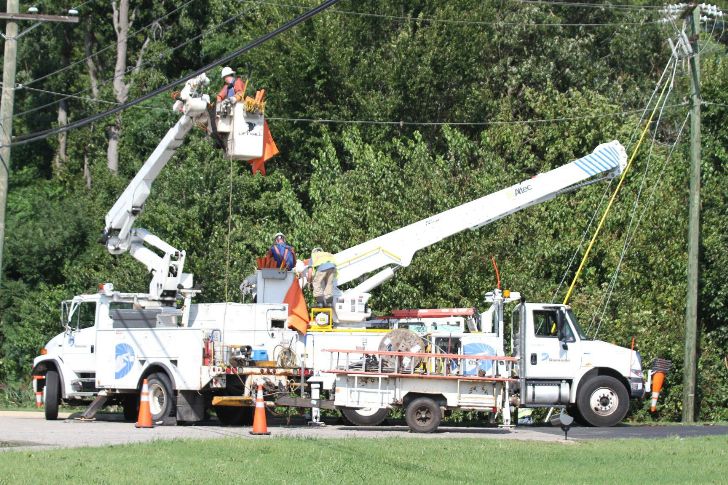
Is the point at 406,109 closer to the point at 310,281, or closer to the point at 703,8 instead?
the point at 703,8

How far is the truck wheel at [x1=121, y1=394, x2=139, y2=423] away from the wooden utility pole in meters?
12.4

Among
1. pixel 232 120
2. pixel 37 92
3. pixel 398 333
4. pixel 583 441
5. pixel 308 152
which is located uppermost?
pixel 37 92

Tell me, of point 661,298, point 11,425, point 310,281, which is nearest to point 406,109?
point 661,298

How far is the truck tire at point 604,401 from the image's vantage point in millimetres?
25188

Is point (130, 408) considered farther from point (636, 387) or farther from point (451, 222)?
point (636, 387)

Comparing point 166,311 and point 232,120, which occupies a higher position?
point 232,120

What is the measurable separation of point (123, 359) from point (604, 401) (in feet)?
30.5

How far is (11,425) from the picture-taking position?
23.5 m

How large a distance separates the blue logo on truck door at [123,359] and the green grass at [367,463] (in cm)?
542

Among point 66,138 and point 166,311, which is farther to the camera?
point 66,138

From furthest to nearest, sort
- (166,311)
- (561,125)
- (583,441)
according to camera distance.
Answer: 1. (561,125)
2. (166,311)
3. (583,441)

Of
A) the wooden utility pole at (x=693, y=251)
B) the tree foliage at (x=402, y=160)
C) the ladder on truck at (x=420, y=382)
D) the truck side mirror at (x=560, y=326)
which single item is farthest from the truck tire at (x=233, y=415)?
the wooden utility pole at (x=693, y=251)

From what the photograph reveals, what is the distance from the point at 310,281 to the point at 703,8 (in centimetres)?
1316

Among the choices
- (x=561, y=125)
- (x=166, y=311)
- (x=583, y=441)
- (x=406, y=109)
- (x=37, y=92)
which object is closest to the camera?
(x=583, y=441)
